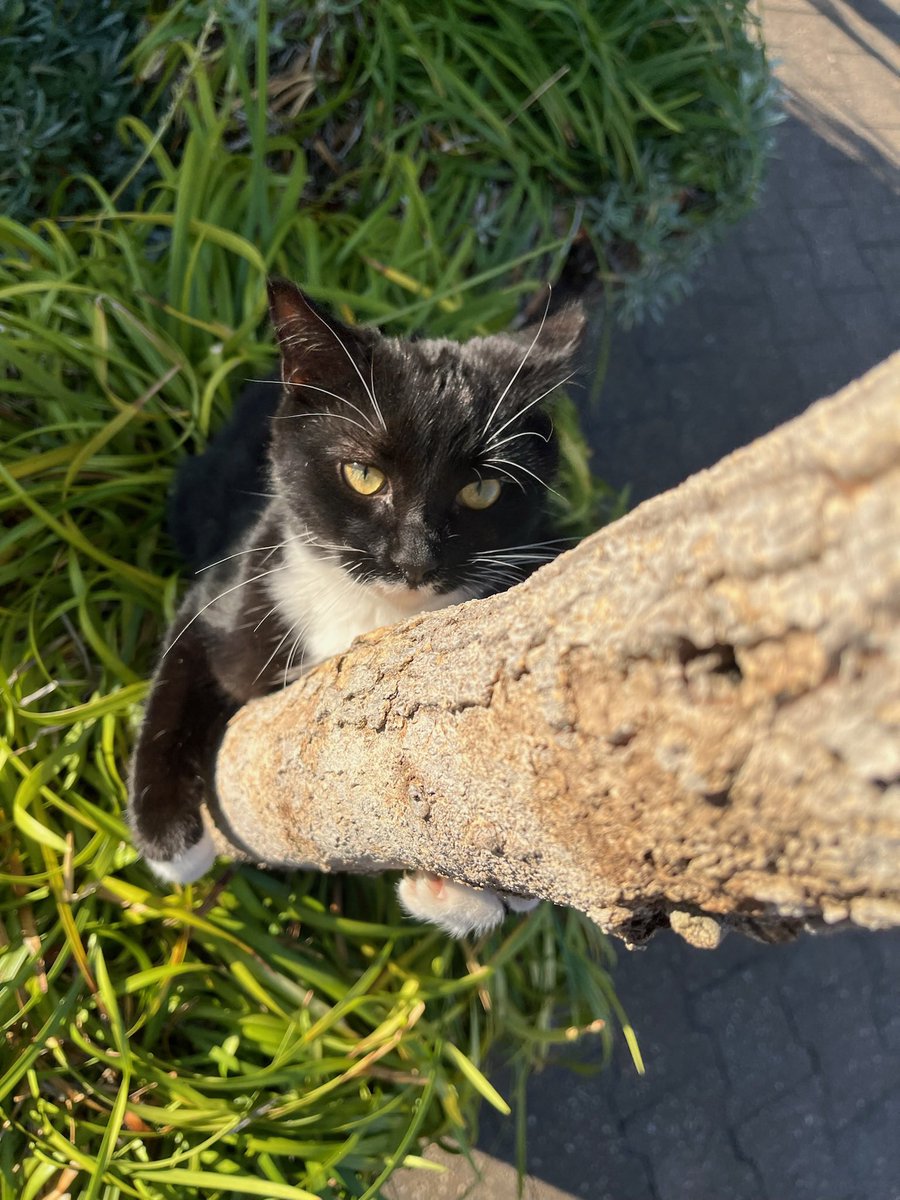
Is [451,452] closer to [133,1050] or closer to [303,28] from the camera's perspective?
[133,1050]

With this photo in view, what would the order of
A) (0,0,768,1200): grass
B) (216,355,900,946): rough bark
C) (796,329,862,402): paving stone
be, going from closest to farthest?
(216,355,900,946): rough bark → (0,0,768,1200): grass → (796,329,862,402): paving stone

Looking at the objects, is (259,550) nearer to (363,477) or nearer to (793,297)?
(363,477)

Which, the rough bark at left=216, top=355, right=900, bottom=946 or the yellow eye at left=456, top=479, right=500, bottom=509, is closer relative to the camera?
the rough bark at left=216, top=355, right=900, bottom=946

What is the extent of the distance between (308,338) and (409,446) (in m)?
0.21

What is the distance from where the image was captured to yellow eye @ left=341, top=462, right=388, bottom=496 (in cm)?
105

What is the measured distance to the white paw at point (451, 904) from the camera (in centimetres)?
108

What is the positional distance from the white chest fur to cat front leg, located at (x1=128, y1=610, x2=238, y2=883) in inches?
7.6

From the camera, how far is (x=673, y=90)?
1.89m

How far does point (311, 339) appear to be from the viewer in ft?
3.40

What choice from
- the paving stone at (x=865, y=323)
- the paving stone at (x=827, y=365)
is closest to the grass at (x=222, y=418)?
the paving stone at (x=827, y=365)

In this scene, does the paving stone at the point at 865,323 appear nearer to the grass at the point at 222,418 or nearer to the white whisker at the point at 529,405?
the grass at the point at 222,418

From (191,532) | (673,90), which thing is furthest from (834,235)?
(191,532)

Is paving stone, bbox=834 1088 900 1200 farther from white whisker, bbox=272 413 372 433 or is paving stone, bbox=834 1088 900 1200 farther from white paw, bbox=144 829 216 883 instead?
white whisker, bbox=272 413 372 433

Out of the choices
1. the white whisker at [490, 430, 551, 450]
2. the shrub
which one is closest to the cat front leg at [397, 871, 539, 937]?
the white whisker at [490, 430, 551, 450]
